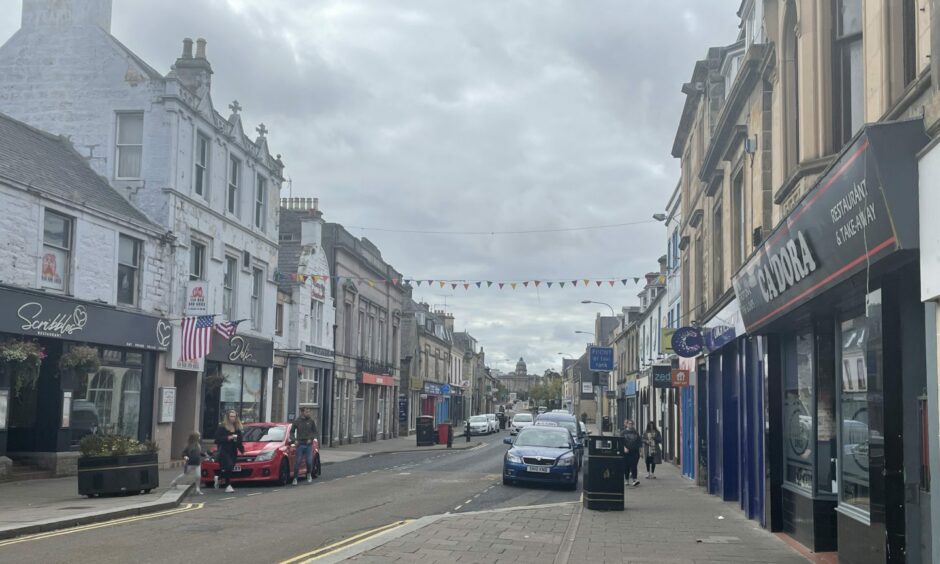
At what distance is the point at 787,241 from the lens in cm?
1008

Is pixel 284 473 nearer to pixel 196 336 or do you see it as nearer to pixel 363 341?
pixel 196 336

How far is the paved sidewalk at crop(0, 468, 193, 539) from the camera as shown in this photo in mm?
→ 12234

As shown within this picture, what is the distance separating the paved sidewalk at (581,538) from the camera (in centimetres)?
1072

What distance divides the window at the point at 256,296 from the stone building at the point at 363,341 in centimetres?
596

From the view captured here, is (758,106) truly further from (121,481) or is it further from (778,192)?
(121,481)

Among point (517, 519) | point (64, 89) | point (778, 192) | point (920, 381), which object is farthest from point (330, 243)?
point (920, 381)

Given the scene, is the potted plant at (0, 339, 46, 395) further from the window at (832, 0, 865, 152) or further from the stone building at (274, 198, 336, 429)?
the stone building at (274, 198, 336, 429)

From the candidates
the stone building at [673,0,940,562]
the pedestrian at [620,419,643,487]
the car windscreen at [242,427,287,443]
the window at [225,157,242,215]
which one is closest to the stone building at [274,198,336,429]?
the window at [225,157,242,215]

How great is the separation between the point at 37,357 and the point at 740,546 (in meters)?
13.5

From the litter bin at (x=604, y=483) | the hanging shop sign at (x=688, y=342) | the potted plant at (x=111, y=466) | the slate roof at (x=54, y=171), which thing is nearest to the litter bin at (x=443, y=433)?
the slate roof at (x=54, y=171)

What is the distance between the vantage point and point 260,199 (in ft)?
104

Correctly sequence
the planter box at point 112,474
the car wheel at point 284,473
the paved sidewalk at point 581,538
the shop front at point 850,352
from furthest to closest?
1. the car wheel at point 284,473
2. the planter box at point 112,474
3. the paved sidewalk at point 581,538
4. the shop front at point 850,352

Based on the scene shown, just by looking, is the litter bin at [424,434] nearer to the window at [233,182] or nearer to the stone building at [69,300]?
the window at [233,182]

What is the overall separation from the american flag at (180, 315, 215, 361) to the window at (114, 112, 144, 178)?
4.41m
